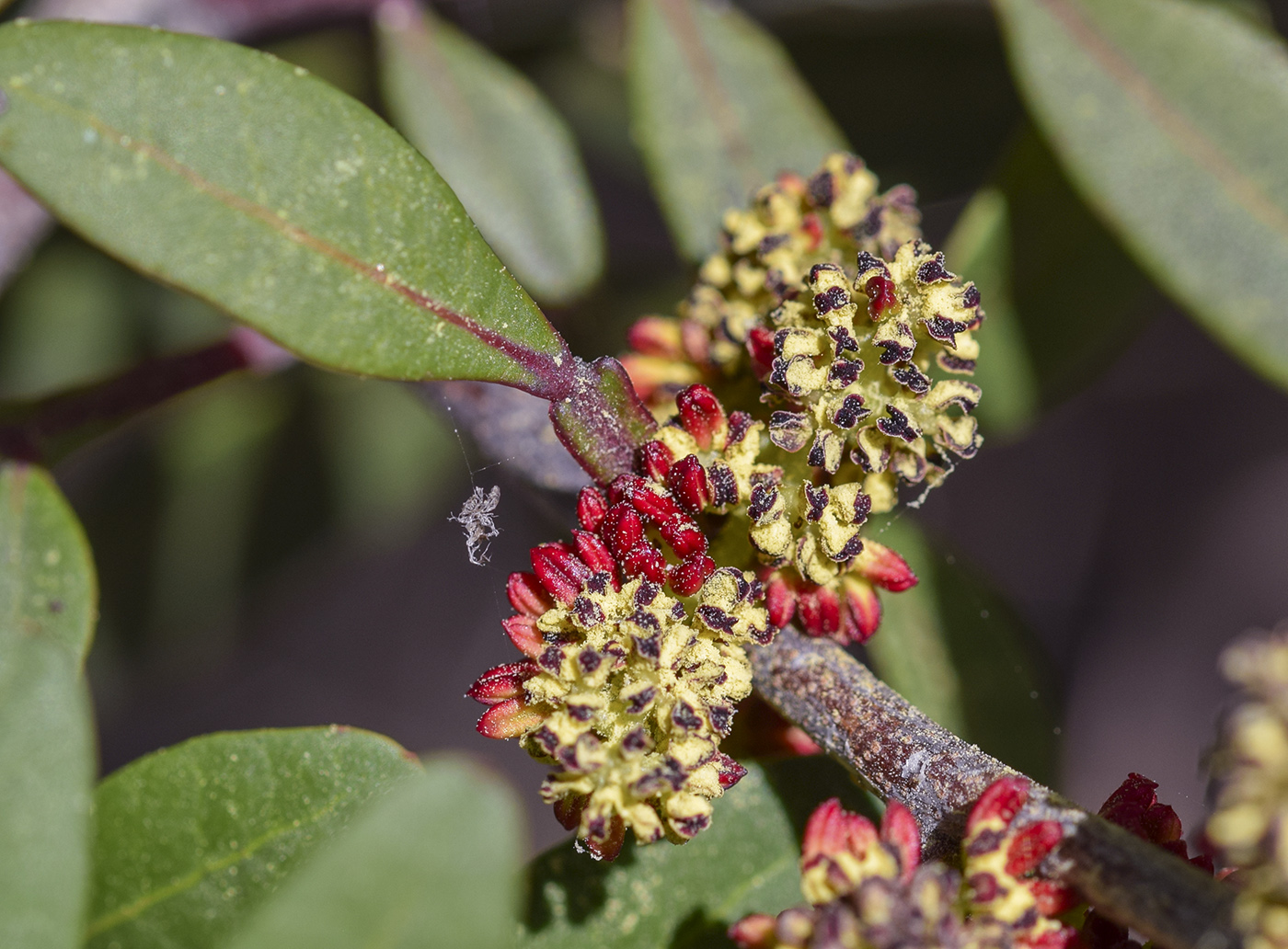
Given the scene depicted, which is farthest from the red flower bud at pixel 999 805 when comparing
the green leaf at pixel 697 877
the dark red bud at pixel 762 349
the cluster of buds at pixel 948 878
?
the dark red bud at pixel 762 349

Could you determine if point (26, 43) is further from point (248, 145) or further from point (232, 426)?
point (232, 426)

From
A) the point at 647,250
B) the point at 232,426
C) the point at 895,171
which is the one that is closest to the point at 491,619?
the point at 232,426

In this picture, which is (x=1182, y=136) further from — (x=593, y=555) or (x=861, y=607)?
(x=593, y=555)

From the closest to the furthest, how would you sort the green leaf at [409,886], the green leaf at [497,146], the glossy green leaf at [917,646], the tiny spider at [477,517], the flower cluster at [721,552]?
the green leaf at [409,886], the flower cluster at [721,552], the tiny spider at [477,517], the glossy green leaf at [917,646], the green leaf at [497,146]

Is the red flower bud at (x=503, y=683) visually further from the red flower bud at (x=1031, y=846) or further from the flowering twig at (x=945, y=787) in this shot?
the red flower bud at (x=1031, y=846)

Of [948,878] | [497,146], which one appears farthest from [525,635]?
[497,146]
